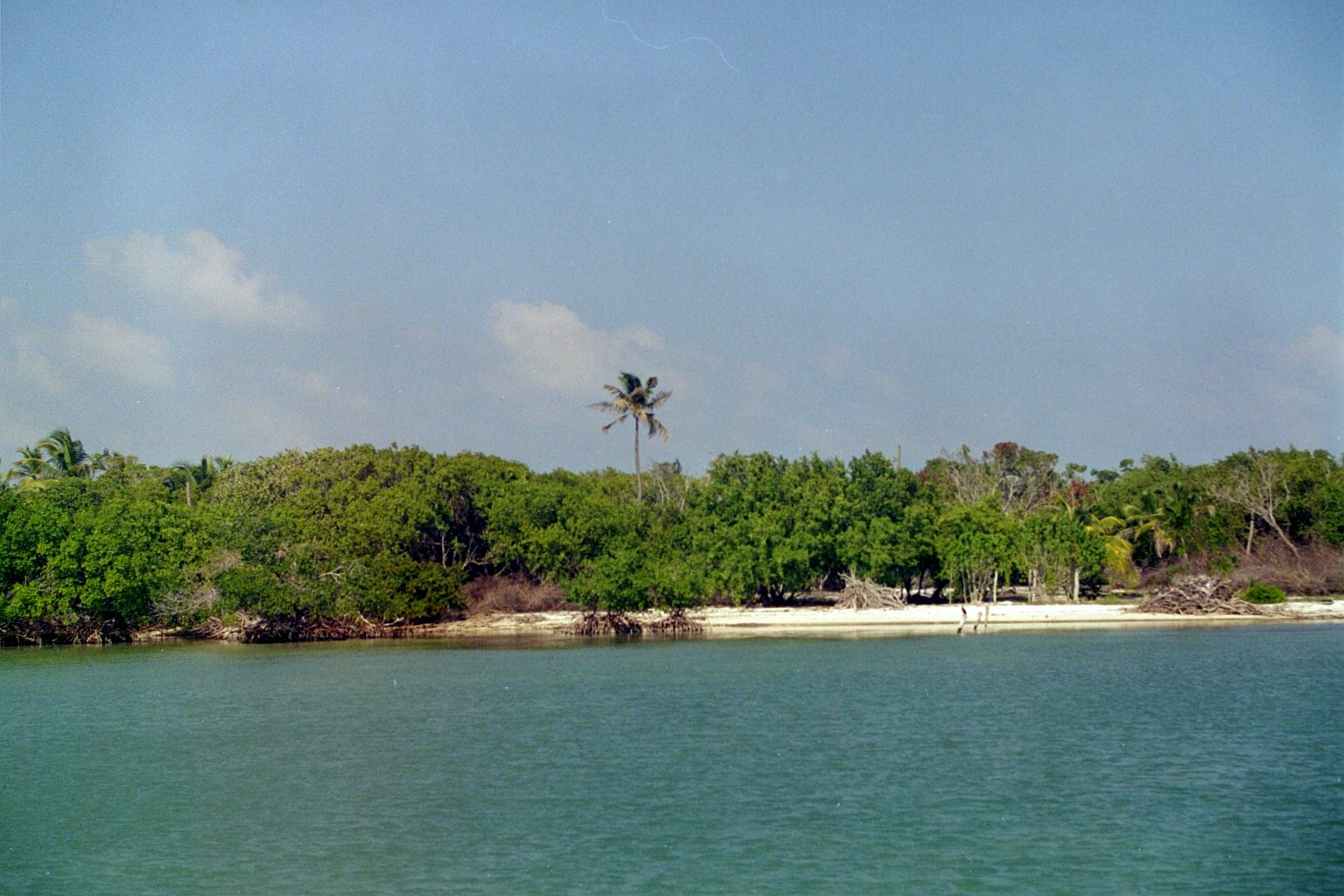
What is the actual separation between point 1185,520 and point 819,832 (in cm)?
4463

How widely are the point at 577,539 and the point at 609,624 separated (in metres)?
4.12

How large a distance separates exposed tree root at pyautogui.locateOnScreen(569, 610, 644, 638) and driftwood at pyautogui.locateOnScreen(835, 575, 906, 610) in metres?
9.41

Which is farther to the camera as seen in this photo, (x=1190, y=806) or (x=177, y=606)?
(x=177, y=606)

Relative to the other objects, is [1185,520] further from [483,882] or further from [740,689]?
[483,882]

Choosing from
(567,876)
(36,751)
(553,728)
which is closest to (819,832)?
(567,876)

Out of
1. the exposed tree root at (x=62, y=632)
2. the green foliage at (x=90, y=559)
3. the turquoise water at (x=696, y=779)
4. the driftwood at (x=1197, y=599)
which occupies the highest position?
the green foliage at (x=90, y=559)

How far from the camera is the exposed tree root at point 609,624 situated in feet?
176

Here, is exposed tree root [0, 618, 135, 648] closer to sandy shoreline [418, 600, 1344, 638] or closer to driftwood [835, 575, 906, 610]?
sandy shoreline [418, 600, 1344, 638]

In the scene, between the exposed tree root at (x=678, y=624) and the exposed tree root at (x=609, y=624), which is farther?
the exposed tree root at (x=678, y=624)

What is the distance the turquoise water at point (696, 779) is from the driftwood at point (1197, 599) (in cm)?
Answer: 1408

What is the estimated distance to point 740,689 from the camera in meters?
33.0

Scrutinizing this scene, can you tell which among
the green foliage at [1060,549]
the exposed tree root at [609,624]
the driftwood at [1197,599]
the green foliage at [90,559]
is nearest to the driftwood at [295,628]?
the green foliage at [90,559]

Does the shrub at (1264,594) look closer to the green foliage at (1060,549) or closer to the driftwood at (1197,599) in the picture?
the driftwood at (1197,599)

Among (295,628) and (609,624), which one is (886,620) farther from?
(295,628)
